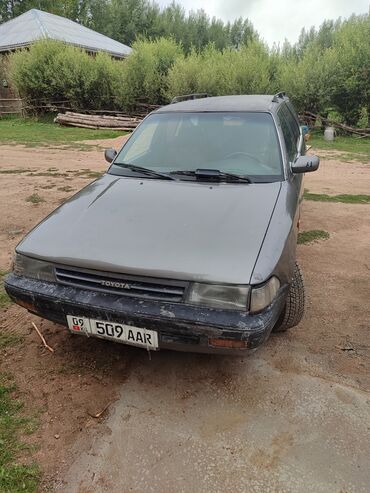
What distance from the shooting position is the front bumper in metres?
2.11

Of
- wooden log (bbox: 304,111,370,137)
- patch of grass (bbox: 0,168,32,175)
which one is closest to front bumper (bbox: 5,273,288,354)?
patch of grass (bbox: 0,168,32,175)

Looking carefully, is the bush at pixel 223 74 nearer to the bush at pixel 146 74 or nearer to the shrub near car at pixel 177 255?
the bush at pixel 146 74

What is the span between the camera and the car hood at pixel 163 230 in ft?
7.27

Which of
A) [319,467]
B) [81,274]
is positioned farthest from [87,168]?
[319,467]

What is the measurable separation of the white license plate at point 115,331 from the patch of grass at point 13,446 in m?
0.58

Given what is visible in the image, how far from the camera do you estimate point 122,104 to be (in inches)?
728

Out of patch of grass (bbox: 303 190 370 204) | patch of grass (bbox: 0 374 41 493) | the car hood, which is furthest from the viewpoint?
patch of grass (bbox: 303 190 370 204)

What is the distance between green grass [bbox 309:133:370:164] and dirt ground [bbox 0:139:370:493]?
926 centimetres

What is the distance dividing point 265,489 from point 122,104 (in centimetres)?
1863

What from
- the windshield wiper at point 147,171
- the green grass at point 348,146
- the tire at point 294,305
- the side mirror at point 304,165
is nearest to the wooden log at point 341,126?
the green grass at point 348,146

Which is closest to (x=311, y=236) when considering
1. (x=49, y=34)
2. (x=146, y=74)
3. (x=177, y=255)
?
(x=177, y=255)

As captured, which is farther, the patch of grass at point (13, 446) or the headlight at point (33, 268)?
the headlight at point (33, 268)

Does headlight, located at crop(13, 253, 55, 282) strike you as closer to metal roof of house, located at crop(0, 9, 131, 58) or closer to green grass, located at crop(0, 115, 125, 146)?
green grass, located at crop(0, 115, 125, 146)

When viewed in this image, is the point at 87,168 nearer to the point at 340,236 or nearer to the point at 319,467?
the point at 340,236
